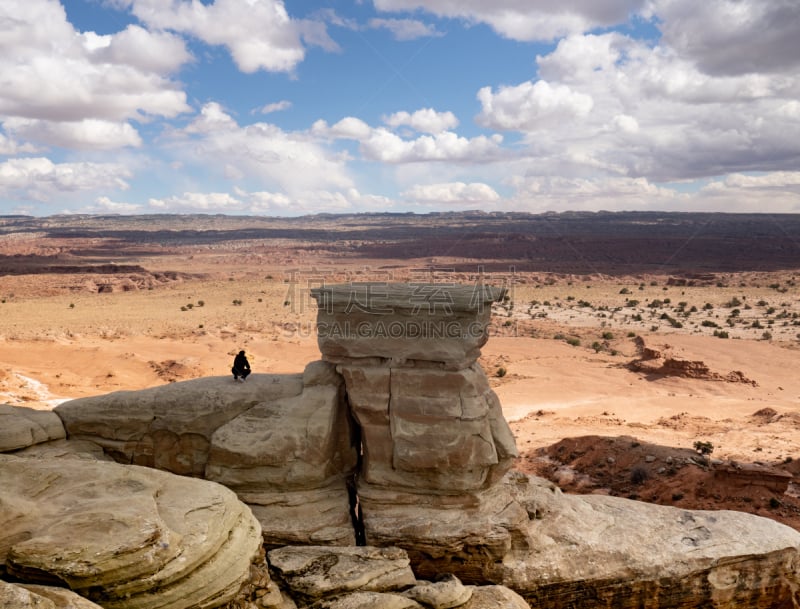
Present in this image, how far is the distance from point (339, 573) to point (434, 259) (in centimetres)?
7533

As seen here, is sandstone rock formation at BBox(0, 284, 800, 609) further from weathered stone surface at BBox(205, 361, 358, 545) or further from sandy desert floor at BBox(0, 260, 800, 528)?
sandy desert floor at BBox(0, 260, 800, 528)

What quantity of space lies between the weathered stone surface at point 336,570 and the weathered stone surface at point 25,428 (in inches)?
160

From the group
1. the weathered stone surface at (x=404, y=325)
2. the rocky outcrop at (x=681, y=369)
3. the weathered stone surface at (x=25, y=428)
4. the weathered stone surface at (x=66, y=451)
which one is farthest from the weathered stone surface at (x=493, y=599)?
the rocky outcrop at (x=681, y=369)

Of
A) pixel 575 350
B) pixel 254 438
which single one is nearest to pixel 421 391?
pixel 254 438

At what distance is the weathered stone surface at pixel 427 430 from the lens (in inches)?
352

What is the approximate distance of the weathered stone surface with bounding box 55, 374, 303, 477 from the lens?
923 centimetres

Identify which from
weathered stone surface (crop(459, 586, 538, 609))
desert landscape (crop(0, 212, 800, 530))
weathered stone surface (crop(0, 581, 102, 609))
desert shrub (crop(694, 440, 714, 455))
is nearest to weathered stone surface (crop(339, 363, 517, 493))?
weathered stone surface (crop(459, 586, 538, 609))

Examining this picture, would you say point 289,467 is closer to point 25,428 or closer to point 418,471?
point 418,471

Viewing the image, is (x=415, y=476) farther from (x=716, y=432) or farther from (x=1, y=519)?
(x=716, y=432)

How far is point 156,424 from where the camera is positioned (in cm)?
927

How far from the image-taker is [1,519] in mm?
5691

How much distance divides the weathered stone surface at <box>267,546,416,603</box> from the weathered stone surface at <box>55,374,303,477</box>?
8.13 ft

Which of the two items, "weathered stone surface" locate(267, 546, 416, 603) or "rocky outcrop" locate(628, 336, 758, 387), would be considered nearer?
"weathered stone surface" locate(267, 546, 416, 603)

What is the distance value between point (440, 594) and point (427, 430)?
98.2 inches
